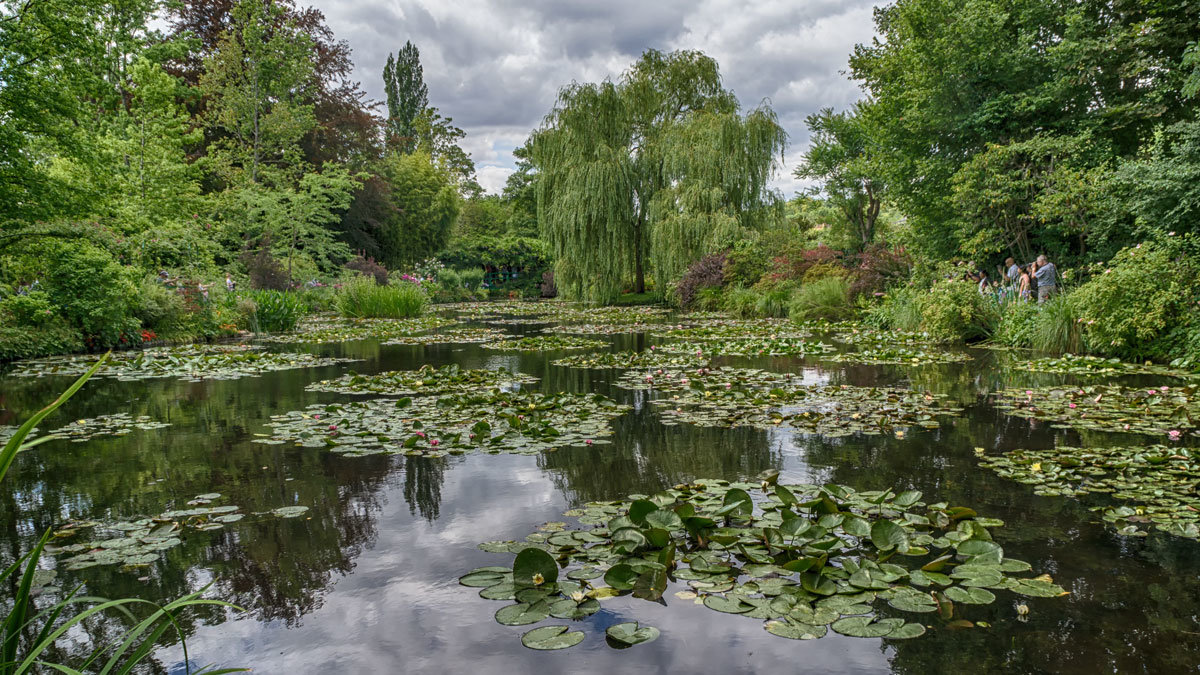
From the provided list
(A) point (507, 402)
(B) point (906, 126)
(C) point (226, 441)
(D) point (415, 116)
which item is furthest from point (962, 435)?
(D) point (415, 116)

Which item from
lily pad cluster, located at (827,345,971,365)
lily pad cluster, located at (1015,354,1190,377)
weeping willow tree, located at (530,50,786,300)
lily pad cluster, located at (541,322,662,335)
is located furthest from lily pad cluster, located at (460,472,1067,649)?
weeping willow tree, located at (530,50,786,300)

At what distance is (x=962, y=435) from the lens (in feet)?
13.6

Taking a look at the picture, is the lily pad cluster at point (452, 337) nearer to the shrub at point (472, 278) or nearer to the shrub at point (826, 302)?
the shrub at point (826, 302)

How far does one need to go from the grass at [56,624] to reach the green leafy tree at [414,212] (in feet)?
84.6

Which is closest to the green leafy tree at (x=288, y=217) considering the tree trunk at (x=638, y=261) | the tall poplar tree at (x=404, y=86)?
the tree trunk at (x=638, y=261)

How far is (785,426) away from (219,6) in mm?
24467

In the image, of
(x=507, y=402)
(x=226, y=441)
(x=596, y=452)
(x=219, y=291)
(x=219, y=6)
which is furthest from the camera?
(x=219, y=6)

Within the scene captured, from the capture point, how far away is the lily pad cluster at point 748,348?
27.7 feet

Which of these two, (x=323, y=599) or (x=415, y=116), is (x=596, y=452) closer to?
(x=323, y=599)

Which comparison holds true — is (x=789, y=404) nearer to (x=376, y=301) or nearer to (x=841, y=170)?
(x=376, y=301)

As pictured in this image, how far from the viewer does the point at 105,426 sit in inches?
190

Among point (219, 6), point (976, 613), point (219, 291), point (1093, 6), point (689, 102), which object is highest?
point (219, 6)

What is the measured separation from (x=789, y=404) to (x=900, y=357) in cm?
339

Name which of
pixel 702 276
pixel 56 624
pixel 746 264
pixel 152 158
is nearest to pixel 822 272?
pixel 746 264
